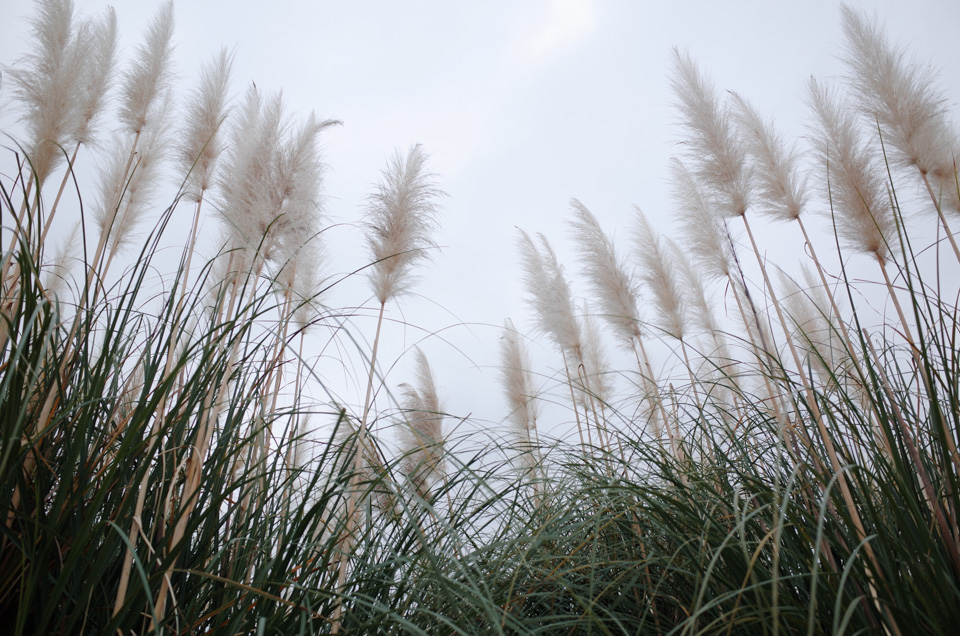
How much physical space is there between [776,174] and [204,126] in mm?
3305

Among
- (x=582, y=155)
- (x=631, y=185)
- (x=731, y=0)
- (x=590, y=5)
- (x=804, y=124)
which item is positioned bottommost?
(x=804, y=124)

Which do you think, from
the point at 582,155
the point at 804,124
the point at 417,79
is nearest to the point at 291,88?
the point at 804,124

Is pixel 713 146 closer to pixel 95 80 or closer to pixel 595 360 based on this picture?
pixel 595 360

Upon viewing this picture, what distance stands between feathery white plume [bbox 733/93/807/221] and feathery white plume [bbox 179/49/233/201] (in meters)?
3.11

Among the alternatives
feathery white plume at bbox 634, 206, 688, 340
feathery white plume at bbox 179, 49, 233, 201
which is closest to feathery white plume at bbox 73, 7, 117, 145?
feathery white plume at bbox 179, 49, 233, 201

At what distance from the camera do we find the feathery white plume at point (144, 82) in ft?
9.27

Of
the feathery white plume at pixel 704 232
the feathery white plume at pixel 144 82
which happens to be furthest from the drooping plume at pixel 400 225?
the feathery white plume at pixel 704 232

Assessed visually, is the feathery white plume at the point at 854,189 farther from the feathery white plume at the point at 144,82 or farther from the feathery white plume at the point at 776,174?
the feathery white plume at the point at 144,82

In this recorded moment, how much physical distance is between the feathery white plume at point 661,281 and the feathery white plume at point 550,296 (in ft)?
2.09

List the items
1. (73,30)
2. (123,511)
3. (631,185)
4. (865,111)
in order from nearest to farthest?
(123,511), (73,30), (865,111), (631,185)

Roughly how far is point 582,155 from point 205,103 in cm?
486

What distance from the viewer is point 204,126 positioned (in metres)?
2.70

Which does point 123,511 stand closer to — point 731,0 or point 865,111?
point 865,111

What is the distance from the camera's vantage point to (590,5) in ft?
22.0
